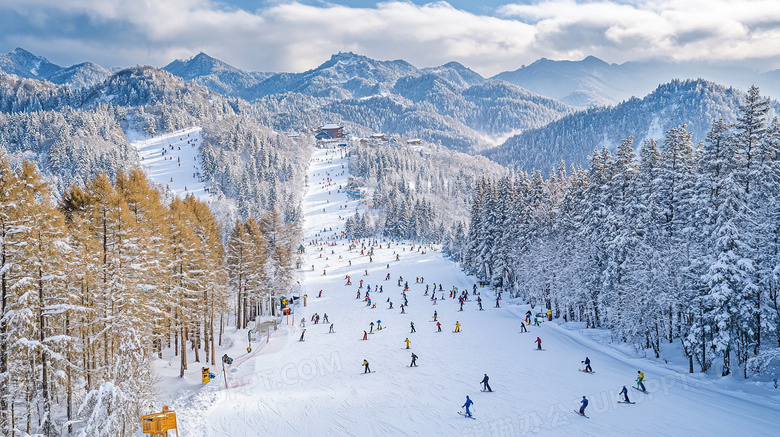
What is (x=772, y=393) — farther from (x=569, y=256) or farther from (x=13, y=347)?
(x=13, y=347)

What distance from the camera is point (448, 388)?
79.5 ft

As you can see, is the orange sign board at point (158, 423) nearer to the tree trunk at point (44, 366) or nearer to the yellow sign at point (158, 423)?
the yellow sign at point (158, 423)

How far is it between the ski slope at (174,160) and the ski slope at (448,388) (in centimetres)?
11081

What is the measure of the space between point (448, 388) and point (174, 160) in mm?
170106

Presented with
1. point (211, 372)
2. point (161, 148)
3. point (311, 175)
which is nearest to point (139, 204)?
point (211, 372)

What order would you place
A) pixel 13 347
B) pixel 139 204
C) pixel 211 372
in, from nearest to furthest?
pixel 13 347 < pixel 139 204 < pixel 211 372

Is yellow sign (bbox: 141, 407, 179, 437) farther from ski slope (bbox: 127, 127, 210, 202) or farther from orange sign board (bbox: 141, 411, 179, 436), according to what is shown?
ski slope (bbox: 127, 127, 210, 202)

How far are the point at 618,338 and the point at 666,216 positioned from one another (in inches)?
392

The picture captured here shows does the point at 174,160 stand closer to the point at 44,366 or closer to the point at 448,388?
the point at 44,366

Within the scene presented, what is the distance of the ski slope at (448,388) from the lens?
19156mm

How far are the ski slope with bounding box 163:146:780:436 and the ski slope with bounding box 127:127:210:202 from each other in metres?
111

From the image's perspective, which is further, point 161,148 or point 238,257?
point 161,148

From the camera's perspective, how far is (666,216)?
2988 centimetres

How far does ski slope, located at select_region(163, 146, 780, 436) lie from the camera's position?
19.2m
